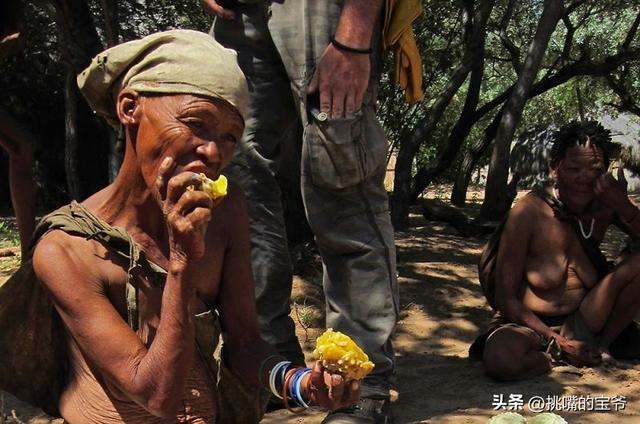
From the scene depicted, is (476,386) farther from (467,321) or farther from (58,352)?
(58,352)

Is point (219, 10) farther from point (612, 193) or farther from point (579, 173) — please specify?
point (612, 193)

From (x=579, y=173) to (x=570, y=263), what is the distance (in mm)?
464

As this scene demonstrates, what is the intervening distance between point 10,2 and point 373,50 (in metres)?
2.42

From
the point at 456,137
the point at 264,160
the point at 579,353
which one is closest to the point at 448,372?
the point at 579,353

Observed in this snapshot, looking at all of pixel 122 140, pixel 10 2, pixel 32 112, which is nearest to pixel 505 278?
pixel 122 140

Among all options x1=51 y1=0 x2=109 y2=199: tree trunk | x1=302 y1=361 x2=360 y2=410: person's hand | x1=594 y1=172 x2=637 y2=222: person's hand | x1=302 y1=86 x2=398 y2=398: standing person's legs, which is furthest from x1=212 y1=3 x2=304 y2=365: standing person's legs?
x1=51 y1=0 x2=109 y2=199: tree trunk

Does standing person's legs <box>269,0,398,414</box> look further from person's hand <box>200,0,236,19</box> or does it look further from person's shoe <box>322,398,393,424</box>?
person's hand <box>200,0,236,19</box>

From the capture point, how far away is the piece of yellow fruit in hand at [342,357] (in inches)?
68.2

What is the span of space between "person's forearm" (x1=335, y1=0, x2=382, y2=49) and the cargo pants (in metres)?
0.12

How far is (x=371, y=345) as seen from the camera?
9.40ft

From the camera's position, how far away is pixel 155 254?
1.98m

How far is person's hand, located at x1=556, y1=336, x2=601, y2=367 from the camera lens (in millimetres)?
4035

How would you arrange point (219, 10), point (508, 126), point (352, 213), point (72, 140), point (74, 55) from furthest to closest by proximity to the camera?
1. point (508, 126)
2. point (72, 140)
3. point (74, 55)
4. point (219, 10)
5. point (352, 213)

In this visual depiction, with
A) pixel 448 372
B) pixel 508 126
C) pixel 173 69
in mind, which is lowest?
pixel 448 372
